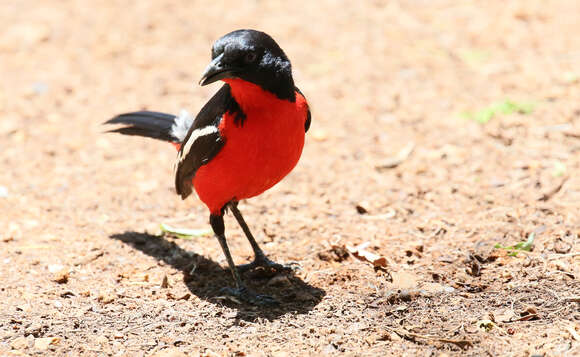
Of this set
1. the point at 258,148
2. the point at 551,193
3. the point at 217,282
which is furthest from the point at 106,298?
the point at 551,193

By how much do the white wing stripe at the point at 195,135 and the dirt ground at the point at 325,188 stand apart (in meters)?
0.87

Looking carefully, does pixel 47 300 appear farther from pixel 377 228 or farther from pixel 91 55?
pixel 91 55

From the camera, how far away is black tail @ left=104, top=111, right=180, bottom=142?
212 inches

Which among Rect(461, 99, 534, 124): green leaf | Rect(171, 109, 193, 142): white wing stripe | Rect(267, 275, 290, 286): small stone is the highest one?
Rect(171, 109, 193, 142): white wing stripe

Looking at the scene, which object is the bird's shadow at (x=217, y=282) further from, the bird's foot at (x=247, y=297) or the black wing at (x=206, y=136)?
the black wing at (x=206, y=136)

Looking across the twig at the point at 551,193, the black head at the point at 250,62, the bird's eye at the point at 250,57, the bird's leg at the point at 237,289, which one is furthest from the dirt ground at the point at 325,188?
the bird's eye at the point at 250,57

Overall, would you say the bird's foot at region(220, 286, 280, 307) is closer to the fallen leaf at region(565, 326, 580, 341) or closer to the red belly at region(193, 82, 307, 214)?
the red belly at region(193, 82, 307, 214)

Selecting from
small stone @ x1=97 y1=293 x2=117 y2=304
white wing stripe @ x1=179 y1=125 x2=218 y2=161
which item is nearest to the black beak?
white wing stripe @ x1=179 y1=125 x2=218 y2=161

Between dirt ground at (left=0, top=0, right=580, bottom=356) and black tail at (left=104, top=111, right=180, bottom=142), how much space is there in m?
0.75

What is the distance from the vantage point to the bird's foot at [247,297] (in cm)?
461

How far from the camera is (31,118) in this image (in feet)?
24.4

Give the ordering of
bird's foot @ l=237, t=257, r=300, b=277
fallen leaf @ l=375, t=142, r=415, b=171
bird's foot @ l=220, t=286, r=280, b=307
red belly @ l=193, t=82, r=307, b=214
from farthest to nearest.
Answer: fallen leaf @ l=375, t=142, r=415, b=171, bird's foot @ l=237, t=257, r=300, b=277, bird's foot @ l=220, t=286, r=280, b=307, red belly @ l=193, t=82, r=307, b=214

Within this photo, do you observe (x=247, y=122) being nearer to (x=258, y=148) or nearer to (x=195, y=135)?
(x=258, y=148)

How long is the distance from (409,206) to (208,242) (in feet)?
5.31
